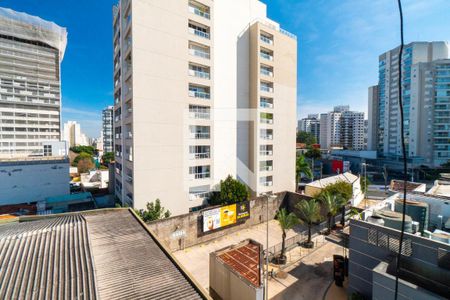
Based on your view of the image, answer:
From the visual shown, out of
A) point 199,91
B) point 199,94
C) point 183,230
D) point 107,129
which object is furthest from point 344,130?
point 107,129

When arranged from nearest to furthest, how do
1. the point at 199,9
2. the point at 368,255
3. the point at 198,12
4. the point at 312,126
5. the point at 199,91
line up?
the point at 368,255 < the point at 198,12 < the point at 199,9 < the point at 199,91 < the point at 312,126

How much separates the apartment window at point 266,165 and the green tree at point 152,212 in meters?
13.8

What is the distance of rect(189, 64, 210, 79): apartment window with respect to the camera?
23.0 metres

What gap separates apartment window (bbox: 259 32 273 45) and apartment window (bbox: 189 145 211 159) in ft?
55.0

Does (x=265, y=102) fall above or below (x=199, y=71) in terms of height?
below

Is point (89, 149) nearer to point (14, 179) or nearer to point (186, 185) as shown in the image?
point (14, 179)

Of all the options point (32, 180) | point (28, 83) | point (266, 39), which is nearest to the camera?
point (266, 39)

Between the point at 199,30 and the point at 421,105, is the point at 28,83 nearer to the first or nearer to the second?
the point at 199,30

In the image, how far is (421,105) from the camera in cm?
5756

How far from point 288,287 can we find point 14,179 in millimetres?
43953

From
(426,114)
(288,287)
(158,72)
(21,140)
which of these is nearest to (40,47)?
(21,140)

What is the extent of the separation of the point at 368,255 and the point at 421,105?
68503 millimetres

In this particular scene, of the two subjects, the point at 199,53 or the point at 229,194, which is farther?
the point at 199,53

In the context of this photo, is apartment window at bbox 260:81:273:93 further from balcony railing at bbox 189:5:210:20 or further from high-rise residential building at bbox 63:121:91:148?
high-rise residential building at bbox 63:121:91:148
